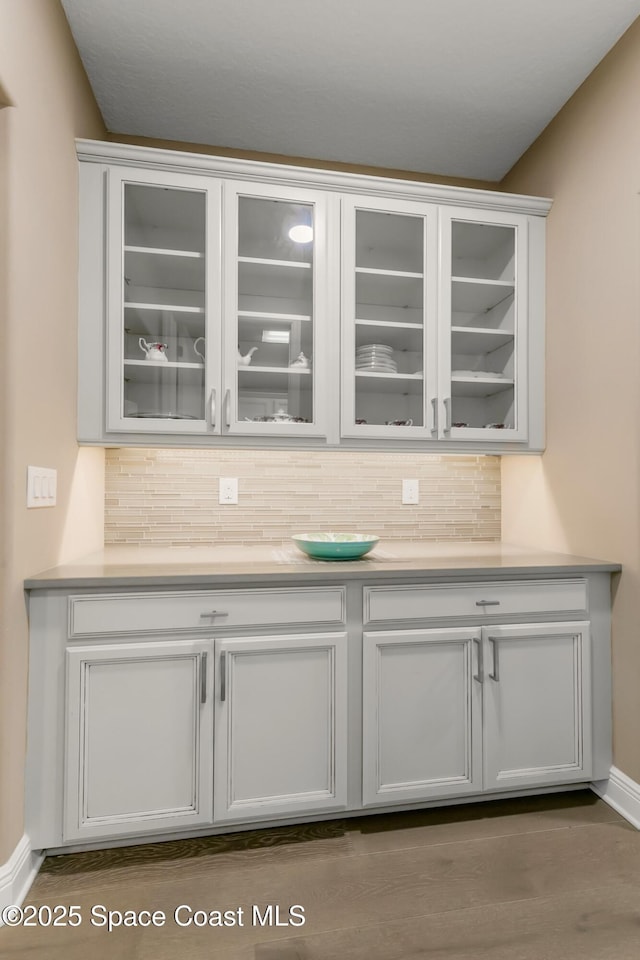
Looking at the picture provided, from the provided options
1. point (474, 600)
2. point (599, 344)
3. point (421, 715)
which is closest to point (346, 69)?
point (599, 344)

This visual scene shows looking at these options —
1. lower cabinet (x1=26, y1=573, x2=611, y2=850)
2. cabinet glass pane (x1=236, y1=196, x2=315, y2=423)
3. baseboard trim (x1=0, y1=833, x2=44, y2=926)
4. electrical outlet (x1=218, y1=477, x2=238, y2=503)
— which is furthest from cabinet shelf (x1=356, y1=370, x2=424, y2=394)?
baseboard trim (x1=0, y1=833, x2=44, y2=926)

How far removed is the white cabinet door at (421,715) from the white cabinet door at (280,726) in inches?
4.1

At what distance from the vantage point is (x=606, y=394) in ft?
6.63

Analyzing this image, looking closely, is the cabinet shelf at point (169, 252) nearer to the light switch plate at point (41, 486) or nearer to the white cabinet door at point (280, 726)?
the light switch plate at point (41, 486)

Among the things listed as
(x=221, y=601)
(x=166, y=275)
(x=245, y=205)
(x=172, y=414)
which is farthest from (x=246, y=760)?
(x=245, y=205)

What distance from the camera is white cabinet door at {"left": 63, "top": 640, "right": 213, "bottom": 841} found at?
162 cm

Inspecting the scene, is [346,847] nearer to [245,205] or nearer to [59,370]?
[59,370]

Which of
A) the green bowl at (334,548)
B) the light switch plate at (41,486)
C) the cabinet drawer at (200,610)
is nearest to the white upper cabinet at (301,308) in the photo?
the light switch plate at (41,486)

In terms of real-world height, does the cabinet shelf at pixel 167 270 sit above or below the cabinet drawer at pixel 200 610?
above

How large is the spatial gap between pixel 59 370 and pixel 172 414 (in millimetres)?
414

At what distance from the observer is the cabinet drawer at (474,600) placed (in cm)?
184

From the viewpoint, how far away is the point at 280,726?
1.76 metres

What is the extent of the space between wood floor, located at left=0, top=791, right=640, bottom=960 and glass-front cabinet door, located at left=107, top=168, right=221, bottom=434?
142 centimetres

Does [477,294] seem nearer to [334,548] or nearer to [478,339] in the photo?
[478,339]
